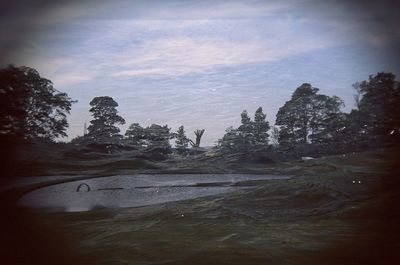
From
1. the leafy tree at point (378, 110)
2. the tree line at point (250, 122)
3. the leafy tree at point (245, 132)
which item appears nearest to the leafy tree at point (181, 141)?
the tree line at point (250, 122)

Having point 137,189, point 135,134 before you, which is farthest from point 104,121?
point 137,189

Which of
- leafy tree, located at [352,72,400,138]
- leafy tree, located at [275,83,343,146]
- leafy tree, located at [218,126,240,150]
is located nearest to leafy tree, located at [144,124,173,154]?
leafy tree, located at [218,126,240,150]

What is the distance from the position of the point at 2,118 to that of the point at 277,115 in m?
5.58

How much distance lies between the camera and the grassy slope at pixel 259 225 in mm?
3883

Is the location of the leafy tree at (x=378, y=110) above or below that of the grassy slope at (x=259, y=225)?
above

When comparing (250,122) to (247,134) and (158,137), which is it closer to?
(247,134)

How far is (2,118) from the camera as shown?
586cm

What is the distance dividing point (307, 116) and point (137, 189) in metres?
4.41

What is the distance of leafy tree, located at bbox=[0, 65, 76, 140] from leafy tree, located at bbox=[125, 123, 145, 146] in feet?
4.46

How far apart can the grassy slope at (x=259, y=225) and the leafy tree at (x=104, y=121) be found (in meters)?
0.88

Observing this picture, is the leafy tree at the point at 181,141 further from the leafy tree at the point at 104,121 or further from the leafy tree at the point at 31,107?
the leafy tree at the point at 31,107

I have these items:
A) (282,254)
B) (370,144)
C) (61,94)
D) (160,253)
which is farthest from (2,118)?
(370,144)

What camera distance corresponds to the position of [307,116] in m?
7.12

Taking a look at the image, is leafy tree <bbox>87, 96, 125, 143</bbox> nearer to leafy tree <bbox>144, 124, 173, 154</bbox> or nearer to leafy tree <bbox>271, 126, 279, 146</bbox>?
leafy tree <bbox>144, 124, 173, 154</bbox>
